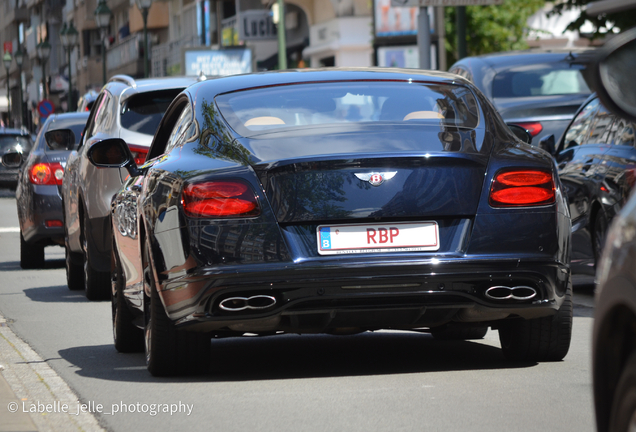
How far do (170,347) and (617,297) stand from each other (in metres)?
3.38

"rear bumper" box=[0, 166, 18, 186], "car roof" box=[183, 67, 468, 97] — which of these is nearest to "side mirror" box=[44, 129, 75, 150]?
"car roof" box=[183, 67, 468, 97]

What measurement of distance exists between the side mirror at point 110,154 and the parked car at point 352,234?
48.9 inches

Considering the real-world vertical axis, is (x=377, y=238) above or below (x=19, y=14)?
below

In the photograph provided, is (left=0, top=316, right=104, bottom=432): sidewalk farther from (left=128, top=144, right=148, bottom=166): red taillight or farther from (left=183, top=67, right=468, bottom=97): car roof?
(left=128, top=144, right=148, bottom=166): red taillight

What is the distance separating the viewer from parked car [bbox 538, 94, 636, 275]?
8953 mm

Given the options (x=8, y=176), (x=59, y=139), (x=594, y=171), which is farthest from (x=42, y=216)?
(x=8, y=176)

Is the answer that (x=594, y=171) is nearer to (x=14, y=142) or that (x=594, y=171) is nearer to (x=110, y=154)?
(x=110, y=154)

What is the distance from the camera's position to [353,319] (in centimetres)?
595

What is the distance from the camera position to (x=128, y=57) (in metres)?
70.6

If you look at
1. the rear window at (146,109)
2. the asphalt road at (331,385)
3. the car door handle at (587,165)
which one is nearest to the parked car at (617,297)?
the asphalt road at (331,385)

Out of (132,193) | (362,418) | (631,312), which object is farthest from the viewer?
(132,193)

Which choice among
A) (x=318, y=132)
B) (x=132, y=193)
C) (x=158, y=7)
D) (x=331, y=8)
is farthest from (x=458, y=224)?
(x=158, y=7)

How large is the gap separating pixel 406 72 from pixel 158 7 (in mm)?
63279

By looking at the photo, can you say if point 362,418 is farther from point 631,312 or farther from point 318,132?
point 631,312
